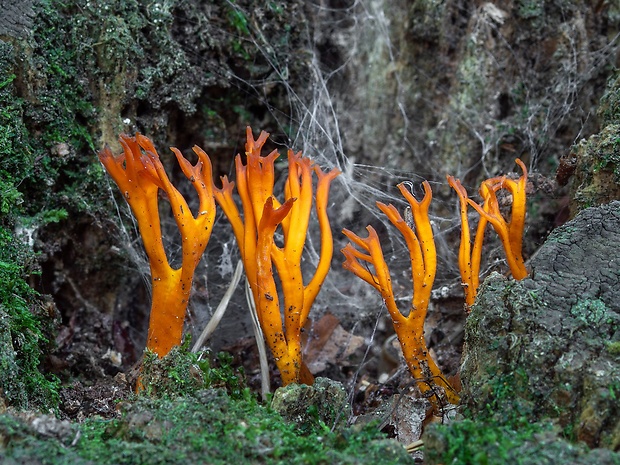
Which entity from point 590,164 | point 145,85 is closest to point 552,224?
point 590,164

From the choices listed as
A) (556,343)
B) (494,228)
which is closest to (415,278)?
(494,228)

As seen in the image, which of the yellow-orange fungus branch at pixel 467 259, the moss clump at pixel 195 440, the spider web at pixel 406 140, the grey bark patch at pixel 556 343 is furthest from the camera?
the spider web at pixel 406 140

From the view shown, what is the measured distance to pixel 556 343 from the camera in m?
2.30

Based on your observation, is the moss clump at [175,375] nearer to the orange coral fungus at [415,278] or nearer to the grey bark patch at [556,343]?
the orange coral fungus at [415,278]

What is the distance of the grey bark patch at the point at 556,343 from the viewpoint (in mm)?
2178

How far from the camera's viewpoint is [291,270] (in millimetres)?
3195

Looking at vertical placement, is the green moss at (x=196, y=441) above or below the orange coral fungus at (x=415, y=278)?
below

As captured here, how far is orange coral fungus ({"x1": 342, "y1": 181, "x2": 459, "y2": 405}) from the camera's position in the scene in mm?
3066

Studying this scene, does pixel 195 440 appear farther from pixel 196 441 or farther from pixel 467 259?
pixel 467 259

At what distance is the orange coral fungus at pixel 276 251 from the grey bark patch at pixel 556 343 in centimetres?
89

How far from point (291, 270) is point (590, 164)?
64.9 inches

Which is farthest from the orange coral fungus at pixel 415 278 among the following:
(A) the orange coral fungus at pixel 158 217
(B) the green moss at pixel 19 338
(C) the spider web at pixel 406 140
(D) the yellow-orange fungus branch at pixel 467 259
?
(B) the green moss at pixel 19 338

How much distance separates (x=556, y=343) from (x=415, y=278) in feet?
2.99

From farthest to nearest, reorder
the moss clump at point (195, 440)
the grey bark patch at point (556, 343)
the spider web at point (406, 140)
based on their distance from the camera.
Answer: the spider web at point (406, 140)
the grey bark patch at point (556, 343)
the moss clump at point (195, 440)
